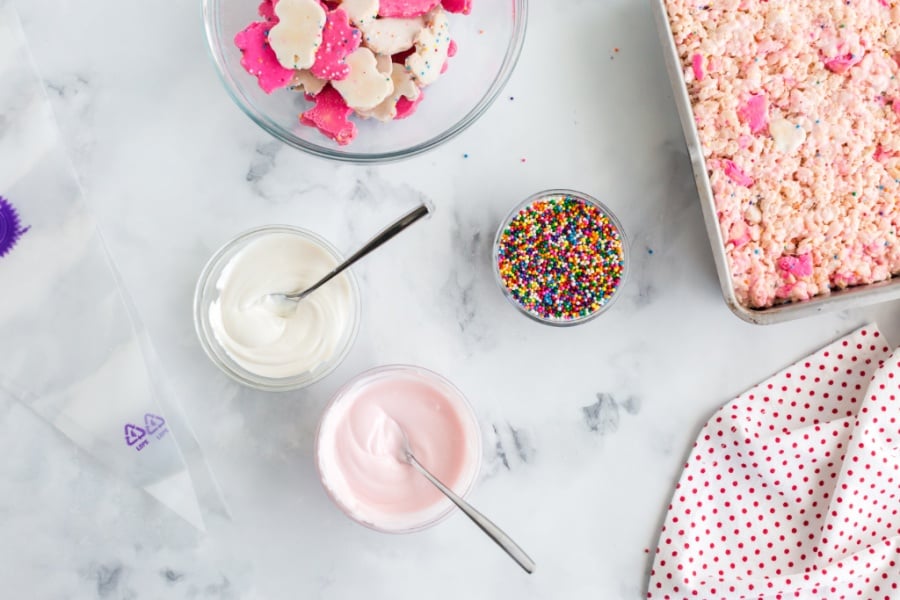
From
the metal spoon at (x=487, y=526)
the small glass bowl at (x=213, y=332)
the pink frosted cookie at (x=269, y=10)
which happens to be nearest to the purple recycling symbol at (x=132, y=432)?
→ the small glass bowl at (x=213, y=332)

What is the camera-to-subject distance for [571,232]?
1294 mm

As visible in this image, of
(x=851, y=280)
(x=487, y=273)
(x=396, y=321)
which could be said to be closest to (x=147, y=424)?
(x=396, y=321)

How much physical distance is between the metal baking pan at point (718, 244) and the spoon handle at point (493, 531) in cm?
49

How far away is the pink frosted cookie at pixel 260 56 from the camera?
43.4 inches

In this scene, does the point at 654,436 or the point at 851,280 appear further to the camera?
the point at 654,436

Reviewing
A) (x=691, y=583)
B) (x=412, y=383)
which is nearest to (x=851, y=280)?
(x=691, y=583)

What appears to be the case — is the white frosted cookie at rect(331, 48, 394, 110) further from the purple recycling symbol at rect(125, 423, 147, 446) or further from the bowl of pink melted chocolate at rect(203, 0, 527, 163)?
the purple recycling symbol at rect(125, 423, 147, 446)

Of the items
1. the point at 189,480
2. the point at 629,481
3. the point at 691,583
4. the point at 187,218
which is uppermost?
the point at 187,218

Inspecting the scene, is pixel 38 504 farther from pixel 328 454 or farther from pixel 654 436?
pixel 654 436

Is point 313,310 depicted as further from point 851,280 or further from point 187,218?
Answer: point 851,280

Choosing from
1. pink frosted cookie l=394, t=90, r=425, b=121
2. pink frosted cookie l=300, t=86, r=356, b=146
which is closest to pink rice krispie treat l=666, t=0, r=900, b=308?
pink frosted cookie l=394, t=90, r=425, b=121

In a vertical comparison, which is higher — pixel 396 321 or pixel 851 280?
pixel 396 321

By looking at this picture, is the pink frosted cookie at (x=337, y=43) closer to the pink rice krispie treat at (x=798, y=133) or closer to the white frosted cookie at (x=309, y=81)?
the white frosted cookie at (x=309, y=81)

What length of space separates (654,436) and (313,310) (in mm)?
624
